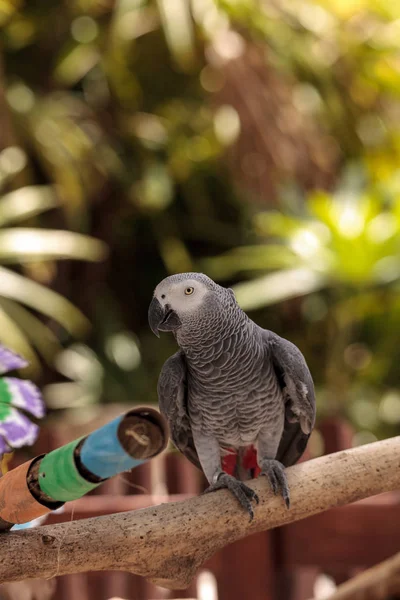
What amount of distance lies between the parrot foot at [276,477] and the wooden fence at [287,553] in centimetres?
26

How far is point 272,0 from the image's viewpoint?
2.10 metres

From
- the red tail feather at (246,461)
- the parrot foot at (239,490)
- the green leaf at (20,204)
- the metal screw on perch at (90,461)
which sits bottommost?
the metal screw on perch at (90,461)

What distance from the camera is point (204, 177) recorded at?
2.31 metres

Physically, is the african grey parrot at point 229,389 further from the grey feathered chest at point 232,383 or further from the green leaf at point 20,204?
the green leaf at point 20,204

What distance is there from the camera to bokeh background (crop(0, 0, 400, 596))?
1.82m

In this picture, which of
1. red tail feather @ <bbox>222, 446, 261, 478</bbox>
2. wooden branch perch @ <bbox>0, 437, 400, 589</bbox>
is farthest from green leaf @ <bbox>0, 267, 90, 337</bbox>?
wooden branch perch @ <bbox>0, 437, 400, 589</bbox>

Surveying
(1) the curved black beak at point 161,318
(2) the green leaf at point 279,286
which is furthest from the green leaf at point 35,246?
(1) the curved black beak at point 161,318

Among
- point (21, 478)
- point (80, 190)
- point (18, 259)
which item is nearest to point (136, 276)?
point (80, 190)

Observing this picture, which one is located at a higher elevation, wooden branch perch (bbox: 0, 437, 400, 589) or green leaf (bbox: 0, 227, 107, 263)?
green leaf (bbox: 0, 227, 107, 263)

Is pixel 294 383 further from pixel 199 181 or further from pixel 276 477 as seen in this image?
pixel 199 181

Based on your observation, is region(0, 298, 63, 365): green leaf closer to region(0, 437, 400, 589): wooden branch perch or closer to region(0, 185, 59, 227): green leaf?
region(0, 185, 59, 227): green leaf

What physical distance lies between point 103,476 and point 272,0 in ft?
6.64

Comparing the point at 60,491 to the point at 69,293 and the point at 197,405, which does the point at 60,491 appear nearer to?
the point at 197,405

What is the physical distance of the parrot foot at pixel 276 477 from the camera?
0.62 metres
